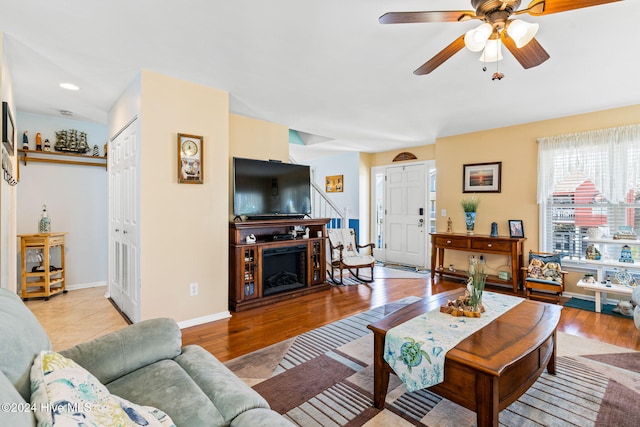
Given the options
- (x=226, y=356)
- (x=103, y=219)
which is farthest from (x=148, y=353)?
(x=103, y=219)

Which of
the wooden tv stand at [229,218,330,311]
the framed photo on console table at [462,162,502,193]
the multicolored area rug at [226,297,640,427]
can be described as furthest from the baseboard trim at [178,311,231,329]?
the framed photo on console table at [462,162,502,193]

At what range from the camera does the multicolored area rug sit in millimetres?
1761

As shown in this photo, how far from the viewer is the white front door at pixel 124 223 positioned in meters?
2.99

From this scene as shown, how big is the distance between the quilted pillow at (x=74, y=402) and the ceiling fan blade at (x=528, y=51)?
248 cm

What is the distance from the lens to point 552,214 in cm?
431

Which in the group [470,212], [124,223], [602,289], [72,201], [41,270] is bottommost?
[602,289]

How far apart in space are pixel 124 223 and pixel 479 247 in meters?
4.61

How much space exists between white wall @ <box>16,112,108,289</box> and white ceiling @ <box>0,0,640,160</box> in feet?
1.18

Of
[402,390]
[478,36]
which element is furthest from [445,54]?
[402,390]

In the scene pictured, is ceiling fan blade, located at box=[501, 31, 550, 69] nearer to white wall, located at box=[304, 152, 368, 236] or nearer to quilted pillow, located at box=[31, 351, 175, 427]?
quilted pillow, located at box=[31, 351, 175, 427]

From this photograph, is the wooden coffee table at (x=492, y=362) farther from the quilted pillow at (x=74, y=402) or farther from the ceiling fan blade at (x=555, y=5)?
the ceiling fan blade at (x=555, y=5)

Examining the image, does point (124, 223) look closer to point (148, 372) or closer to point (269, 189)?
point (269, 189)

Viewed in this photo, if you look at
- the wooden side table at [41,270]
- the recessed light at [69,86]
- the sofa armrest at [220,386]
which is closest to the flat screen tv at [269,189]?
the recessed light at [69,86]

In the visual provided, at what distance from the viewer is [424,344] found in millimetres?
1663
